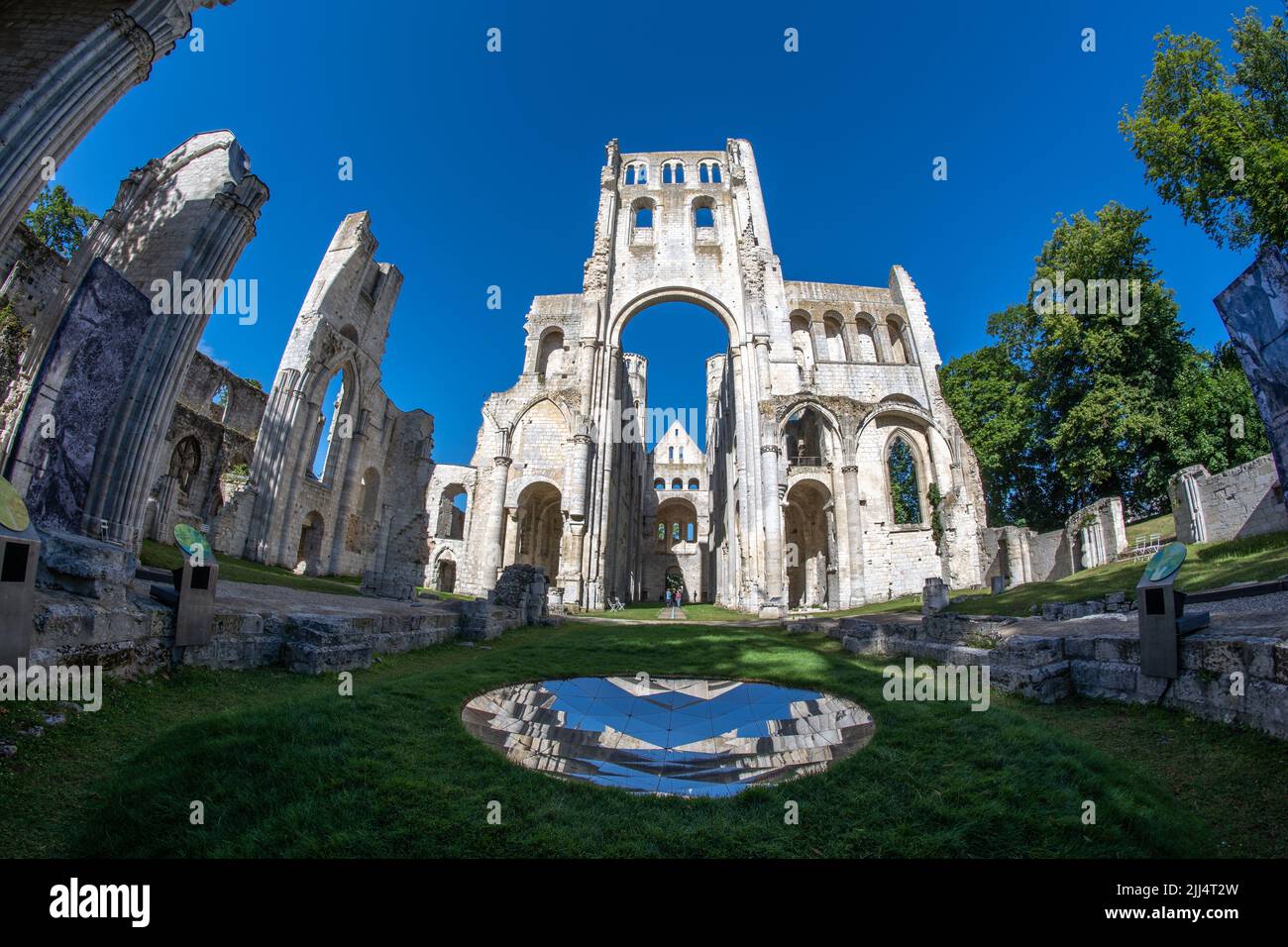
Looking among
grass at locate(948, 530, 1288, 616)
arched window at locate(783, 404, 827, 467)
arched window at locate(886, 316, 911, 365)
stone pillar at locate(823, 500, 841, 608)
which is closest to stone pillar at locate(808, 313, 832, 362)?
arched window at locate(886, 316, 911, 365)

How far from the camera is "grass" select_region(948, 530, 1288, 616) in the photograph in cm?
889

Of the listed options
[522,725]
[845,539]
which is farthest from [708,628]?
[845,539]

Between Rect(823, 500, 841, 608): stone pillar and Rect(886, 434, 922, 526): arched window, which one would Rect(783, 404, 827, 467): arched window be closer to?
Rect(823, 500, 841, 608): stone pillar

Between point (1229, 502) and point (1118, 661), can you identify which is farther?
point (1229, 502)

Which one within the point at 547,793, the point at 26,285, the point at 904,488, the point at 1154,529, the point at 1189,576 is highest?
the point at 26,285

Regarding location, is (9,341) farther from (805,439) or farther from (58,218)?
(805,439)

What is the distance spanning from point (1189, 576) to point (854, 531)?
1163cm

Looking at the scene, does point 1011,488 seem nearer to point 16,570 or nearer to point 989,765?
point 989,765

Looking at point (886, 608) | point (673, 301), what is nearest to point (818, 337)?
point (673, 301)

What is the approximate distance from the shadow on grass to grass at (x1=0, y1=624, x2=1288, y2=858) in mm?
10

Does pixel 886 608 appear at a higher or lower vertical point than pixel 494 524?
lower

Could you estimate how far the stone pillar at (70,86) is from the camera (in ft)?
19.2

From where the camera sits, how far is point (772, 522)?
21203 millimetres
